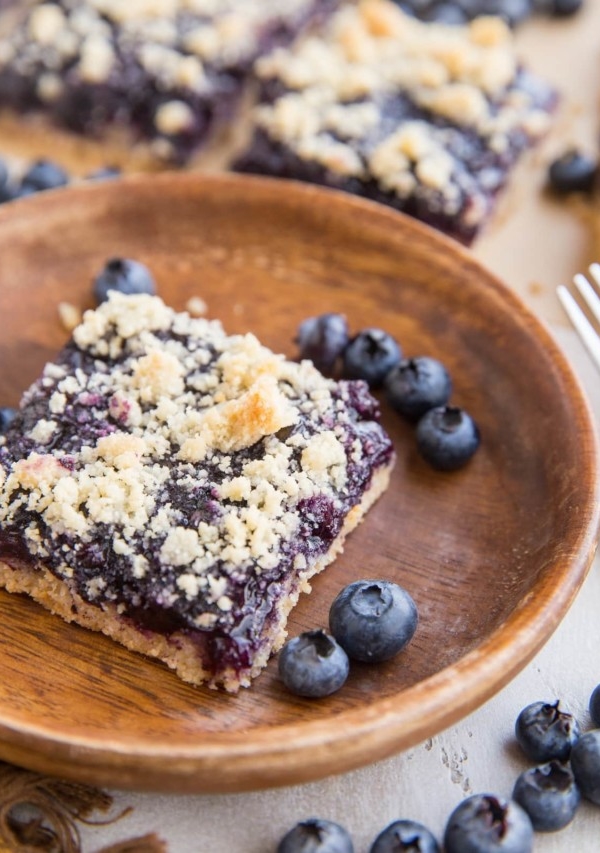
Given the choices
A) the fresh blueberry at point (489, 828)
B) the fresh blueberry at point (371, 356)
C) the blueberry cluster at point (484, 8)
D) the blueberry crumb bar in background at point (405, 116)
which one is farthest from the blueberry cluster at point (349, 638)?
the blueberry cluster at point (484, 8)

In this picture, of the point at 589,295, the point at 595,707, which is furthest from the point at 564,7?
the point at 595,707

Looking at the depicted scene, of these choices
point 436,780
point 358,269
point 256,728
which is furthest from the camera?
point 358,269

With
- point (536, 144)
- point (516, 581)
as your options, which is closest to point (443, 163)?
point (536, 144)

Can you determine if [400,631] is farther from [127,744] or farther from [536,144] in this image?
[536,144]

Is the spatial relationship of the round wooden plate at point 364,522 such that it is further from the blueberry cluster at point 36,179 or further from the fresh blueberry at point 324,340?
the blueberry cluster at point 36,179

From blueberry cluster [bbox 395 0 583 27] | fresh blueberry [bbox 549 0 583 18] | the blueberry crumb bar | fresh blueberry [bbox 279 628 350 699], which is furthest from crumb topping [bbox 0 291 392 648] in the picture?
fresh blueberry [bbox 549 0 583 18]

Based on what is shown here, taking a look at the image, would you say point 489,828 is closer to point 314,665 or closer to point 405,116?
point 314,665
